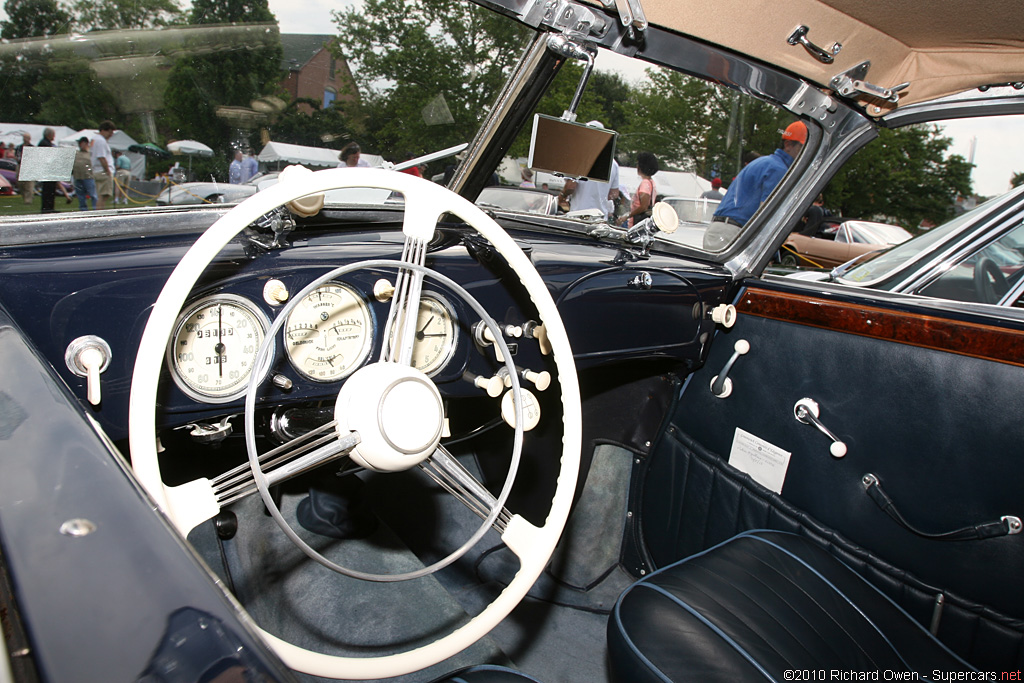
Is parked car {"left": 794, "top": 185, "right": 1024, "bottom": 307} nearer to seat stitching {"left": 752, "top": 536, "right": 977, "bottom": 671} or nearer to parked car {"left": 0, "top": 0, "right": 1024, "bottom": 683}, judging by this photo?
parked car {"left": 0, "top": 0, "right": 1024, "bottom": 683}

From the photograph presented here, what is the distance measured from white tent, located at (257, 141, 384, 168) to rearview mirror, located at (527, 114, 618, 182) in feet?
1.54

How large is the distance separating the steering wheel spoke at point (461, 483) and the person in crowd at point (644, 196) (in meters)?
1.09

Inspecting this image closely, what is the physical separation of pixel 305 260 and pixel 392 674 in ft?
2.51

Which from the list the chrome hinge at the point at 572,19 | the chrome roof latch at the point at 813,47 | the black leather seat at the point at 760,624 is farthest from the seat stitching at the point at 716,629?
the chrome roof latch at the point at 813,47

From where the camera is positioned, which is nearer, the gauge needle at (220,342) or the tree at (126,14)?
the tree at (126,14)

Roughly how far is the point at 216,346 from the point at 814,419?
1.53m

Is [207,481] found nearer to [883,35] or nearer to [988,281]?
[883,35]

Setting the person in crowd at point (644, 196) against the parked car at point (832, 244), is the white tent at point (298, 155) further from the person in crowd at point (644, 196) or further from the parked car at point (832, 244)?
the parked car at point (832, 244)

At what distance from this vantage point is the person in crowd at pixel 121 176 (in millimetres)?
1180

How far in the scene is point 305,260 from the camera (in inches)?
48.9

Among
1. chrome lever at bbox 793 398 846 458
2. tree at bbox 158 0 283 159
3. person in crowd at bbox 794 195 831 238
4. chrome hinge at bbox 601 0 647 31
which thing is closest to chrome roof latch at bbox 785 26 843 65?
chrome hinge at bbox 601 0 647 31

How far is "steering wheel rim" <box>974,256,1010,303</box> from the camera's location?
67.7 inches

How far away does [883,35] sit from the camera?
1521 mm

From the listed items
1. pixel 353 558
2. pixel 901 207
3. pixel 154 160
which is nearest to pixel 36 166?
pixel 154 160
